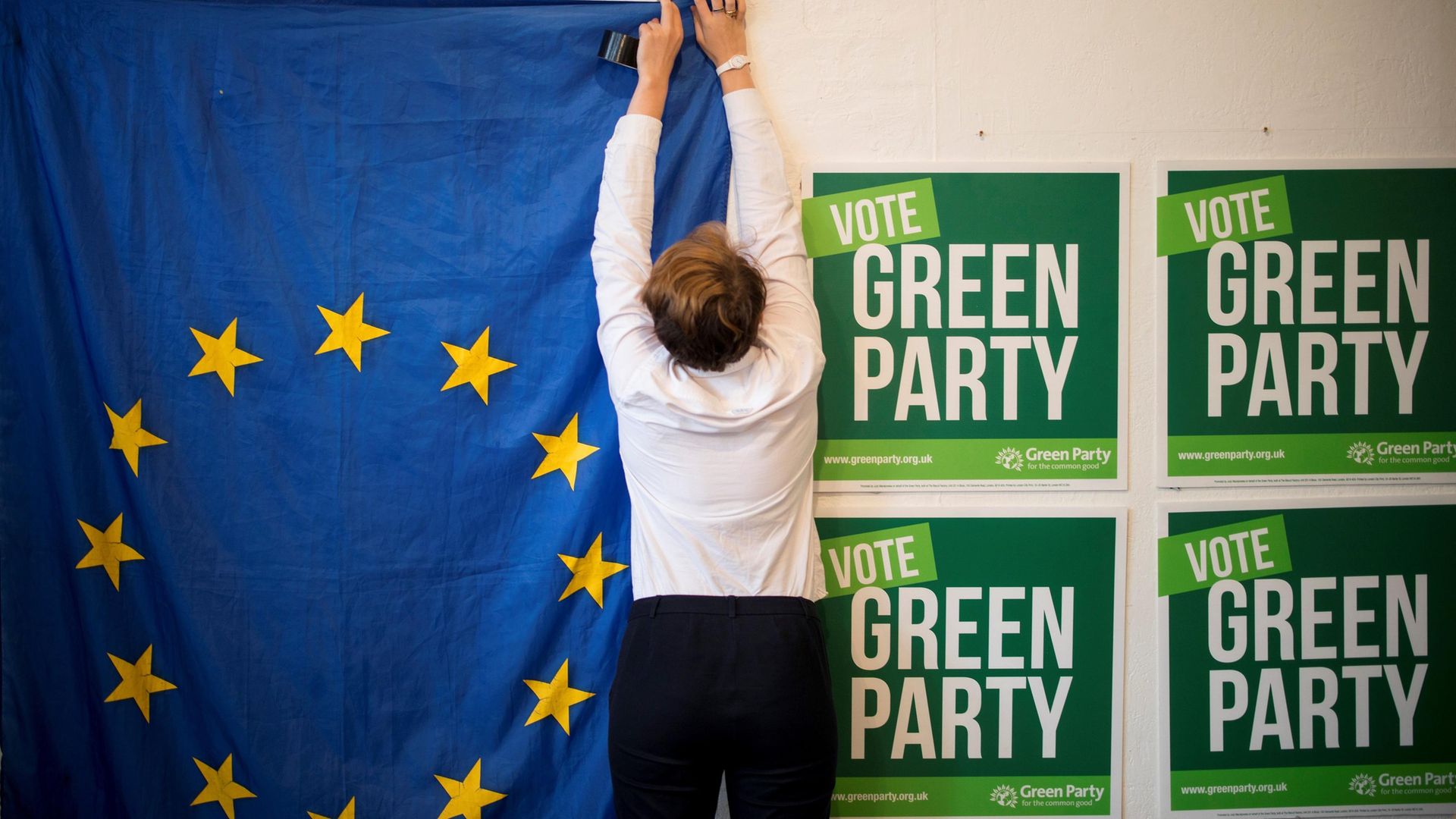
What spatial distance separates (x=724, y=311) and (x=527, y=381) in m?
0.60

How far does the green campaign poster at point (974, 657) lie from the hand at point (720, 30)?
1.02 meters

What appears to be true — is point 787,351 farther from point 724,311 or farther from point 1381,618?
point 1381,618

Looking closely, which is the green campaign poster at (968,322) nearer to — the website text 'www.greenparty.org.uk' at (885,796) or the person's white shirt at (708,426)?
the person's white shirt at (708,426)

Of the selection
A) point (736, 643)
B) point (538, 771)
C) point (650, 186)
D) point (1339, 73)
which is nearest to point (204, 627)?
point (538, 771)

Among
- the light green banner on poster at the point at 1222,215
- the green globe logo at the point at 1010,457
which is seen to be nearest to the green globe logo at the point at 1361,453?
the light green banner on poster at the point at 1222,215

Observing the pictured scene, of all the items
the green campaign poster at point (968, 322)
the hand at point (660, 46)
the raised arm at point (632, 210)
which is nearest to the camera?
the raised arm at point (632, 210)

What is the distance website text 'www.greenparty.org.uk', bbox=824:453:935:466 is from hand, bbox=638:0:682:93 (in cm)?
86

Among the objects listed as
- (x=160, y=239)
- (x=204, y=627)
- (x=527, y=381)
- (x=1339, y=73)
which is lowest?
(x=204, y=627)

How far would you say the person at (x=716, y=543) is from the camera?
4.92ft

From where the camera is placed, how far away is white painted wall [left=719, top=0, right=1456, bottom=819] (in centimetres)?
195

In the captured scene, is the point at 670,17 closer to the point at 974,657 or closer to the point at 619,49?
the point at 619,49

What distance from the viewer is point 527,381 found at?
6.24 ft

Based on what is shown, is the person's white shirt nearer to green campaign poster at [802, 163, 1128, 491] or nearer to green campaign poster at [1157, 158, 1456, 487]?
green campaign poster at [802, 163, 1128, 491]

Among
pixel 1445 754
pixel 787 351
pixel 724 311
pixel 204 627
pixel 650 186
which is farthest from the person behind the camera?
pixel 1445 754
